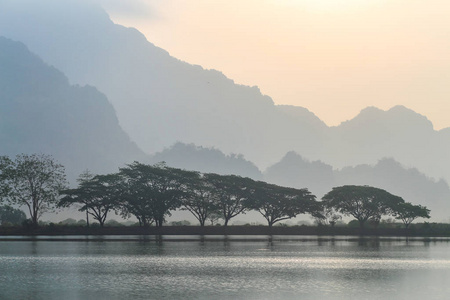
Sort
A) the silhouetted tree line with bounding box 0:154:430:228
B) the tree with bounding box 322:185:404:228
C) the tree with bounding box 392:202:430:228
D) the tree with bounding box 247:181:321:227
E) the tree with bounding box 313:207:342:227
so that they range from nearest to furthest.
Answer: the silhouetted tree line with bounding box 0:154:430:228 → the tree with bounding box 247:181:321:227 → the tree with bounding box 392:202:430:228 → the tree with bounding box 322:185:404:228 → the tree with bounding box 313:207:342:227

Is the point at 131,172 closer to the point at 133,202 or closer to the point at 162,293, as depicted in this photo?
the point at 133,202

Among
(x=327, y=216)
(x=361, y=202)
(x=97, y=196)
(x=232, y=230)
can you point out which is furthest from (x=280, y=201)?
(x=97, y=196)

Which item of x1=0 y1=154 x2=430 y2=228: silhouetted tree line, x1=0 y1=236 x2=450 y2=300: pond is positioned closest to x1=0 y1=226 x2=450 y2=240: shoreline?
x1=0 y1=154 x2=430 y2=228: silhouetted tree line

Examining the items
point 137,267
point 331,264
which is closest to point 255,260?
point 331,264

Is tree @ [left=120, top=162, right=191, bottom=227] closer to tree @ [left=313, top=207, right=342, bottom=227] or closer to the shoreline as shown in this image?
the shoreline

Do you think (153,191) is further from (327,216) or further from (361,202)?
(361,202)

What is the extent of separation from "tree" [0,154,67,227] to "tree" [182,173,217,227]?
24931 mm

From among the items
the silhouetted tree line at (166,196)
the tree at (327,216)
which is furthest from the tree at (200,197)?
the tree at (327,216)

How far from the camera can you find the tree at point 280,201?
131625 millimetres

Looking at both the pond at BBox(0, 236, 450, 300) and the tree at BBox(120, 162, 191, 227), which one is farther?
the tree at BBox(120, 162, 191, 227)

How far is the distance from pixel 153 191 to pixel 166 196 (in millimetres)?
2748

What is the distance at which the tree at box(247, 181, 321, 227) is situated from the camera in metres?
132

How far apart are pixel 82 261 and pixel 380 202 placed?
91.1 meters

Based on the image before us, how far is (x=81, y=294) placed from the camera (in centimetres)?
3478
